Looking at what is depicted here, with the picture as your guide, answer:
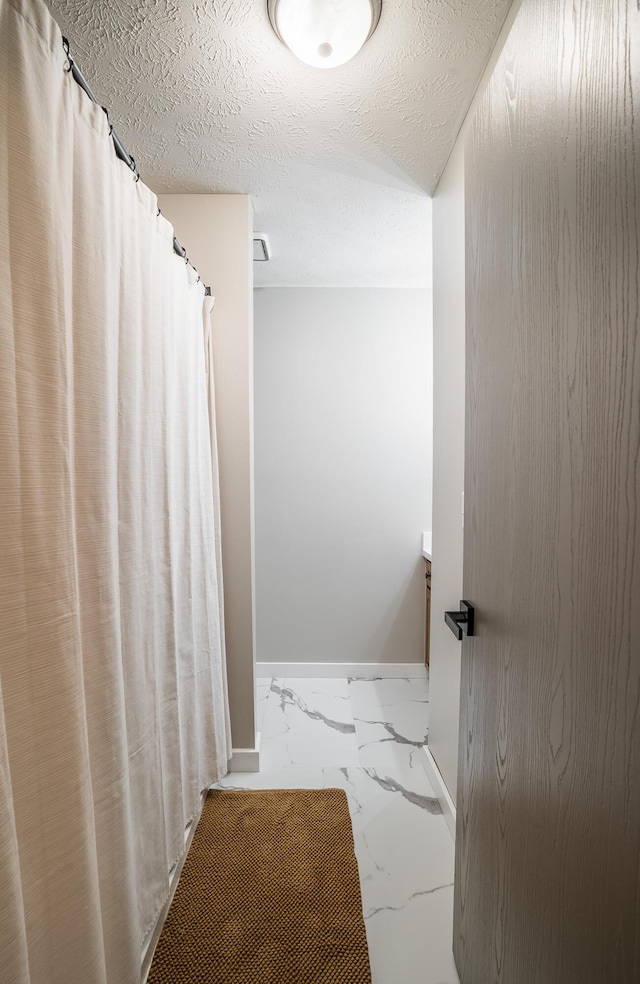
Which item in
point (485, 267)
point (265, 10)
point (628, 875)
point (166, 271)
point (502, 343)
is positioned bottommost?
point (628, 875)

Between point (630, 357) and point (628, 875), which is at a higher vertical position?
point (630, 357)

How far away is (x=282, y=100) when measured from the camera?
158 centimetres

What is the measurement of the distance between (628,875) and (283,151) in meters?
2.17

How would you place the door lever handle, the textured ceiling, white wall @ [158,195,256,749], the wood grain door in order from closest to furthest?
1. the wood grain door
2. the door lever handle
3. the textured ceiling
4. white wall @ [158,195,256,749]

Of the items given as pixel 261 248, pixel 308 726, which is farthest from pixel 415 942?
pixel 261 248

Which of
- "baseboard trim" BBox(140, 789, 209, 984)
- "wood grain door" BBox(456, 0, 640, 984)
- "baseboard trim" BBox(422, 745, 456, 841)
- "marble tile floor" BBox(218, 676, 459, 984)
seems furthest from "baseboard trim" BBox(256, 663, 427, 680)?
"wood grain door" BBox(456, 0, 640, 984)

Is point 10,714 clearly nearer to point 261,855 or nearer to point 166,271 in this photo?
point 166,271

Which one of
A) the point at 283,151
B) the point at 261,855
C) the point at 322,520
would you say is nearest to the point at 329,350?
the point at 322,520

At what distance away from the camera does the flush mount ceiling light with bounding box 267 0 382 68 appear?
122cm

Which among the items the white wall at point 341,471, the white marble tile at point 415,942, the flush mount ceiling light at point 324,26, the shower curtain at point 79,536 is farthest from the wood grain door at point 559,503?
the white wall at point 341,471

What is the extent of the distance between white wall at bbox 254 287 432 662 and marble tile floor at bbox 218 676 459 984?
1.26ft

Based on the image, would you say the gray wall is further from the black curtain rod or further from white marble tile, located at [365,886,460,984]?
the black curtain rod

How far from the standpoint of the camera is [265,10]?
4.15 feet

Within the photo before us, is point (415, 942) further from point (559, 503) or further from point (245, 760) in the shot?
point (559, 503)
